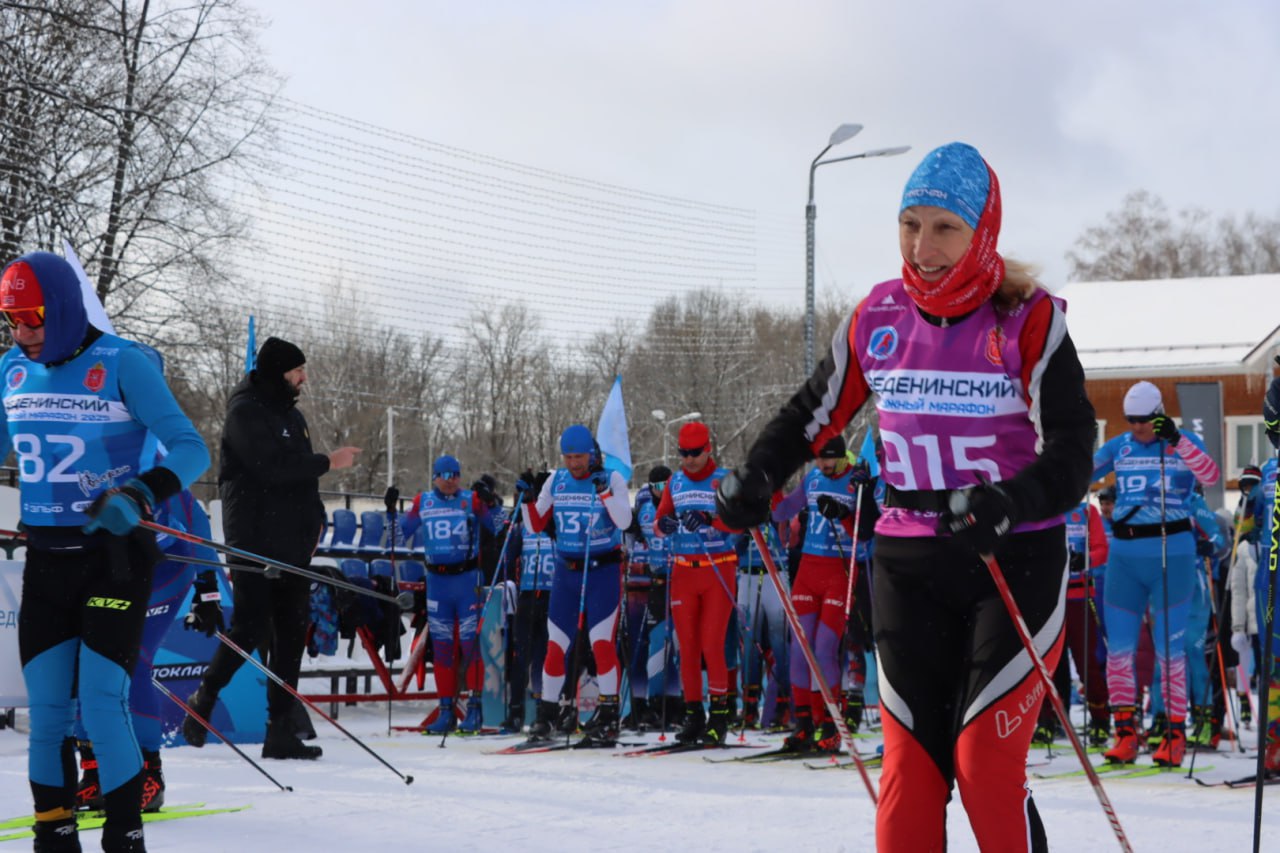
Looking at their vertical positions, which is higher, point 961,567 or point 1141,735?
point 961,567

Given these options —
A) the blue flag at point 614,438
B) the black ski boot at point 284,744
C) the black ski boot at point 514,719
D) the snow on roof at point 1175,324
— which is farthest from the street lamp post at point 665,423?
the black ski boot at point 284,744

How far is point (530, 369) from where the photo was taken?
3600 cm

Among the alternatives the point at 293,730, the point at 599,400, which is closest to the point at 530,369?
the point at 599,400

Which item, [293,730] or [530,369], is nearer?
[293,730]

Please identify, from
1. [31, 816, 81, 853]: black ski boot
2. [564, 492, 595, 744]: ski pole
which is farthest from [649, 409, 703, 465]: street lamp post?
[31, 816, 81, 853]: black ski boot

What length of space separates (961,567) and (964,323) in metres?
0.58

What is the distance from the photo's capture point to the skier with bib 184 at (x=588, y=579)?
33.4 feet

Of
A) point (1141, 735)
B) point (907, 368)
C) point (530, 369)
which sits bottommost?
point (1141, 735)

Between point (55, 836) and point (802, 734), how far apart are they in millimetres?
5702

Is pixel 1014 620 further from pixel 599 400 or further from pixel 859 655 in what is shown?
pixel 599 400

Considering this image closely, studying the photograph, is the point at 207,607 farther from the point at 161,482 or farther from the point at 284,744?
the point at 161,482

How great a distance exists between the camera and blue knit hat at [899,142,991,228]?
11.3ft

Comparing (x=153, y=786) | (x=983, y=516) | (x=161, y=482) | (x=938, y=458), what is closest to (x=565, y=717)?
(x=153, y=786)

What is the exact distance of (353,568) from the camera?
12742 mm
